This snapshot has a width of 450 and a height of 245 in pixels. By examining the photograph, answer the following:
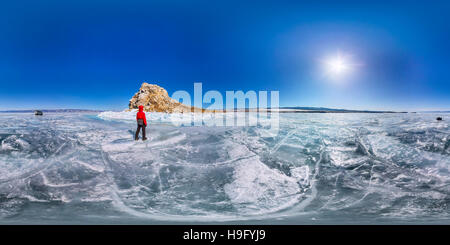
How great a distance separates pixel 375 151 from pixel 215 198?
10.2m

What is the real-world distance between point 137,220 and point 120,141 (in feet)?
25.4

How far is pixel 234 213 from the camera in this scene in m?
5.86

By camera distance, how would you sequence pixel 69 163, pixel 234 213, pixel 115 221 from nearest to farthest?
pixel 115 221
pixel 234 213
pixel 69 163

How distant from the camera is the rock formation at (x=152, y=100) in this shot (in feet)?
133

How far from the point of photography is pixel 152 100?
136 ft

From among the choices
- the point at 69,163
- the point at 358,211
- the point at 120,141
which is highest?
the point at 120,141

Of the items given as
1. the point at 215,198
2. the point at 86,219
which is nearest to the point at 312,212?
the point at 215,198

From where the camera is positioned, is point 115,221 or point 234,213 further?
point 234,213

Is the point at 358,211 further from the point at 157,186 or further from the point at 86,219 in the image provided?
the point at 86,219

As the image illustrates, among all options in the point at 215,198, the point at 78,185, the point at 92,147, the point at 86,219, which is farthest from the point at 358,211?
the point at 92,147

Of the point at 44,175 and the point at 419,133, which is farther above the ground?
the point at 419,133

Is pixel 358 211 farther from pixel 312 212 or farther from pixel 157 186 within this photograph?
pixel 157 186

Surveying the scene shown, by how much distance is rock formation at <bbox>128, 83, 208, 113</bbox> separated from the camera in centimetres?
4066

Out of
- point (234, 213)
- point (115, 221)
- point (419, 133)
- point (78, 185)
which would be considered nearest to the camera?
point (115, 221)
